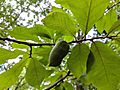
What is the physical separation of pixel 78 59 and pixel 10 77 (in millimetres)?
162

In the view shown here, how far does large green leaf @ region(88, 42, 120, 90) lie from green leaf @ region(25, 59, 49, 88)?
0.13m

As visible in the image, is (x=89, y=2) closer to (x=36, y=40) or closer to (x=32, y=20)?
(x=36, y=40)

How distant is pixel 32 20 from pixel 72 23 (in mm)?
7106

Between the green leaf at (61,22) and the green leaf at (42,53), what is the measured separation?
7 centimetres

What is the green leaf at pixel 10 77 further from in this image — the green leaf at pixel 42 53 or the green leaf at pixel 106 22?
the green leaf at pixel 106 22

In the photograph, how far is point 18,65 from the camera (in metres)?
0.59

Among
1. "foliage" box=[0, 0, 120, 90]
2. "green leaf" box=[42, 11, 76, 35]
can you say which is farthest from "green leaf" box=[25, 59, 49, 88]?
"green leaf" box=[42, 11, 76, 35]

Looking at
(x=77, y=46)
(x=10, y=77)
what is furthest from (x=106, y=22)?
(x=10, y=77)

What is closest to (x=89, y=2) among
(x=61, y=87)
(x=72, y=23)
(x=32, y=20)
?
(x=72, y=23)

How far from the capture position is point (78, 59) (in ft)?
1.72

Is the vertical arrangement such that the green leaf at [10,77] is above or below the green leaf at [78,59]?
below

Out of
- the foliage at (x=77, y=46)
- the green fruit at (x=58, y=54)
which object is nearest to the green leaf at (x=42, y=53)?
the foliage at (x=77, y=46)

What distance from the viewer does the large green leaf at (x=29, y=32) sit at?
23.0 inches

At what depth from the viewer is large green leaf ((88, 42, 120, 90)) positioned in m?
0.51
